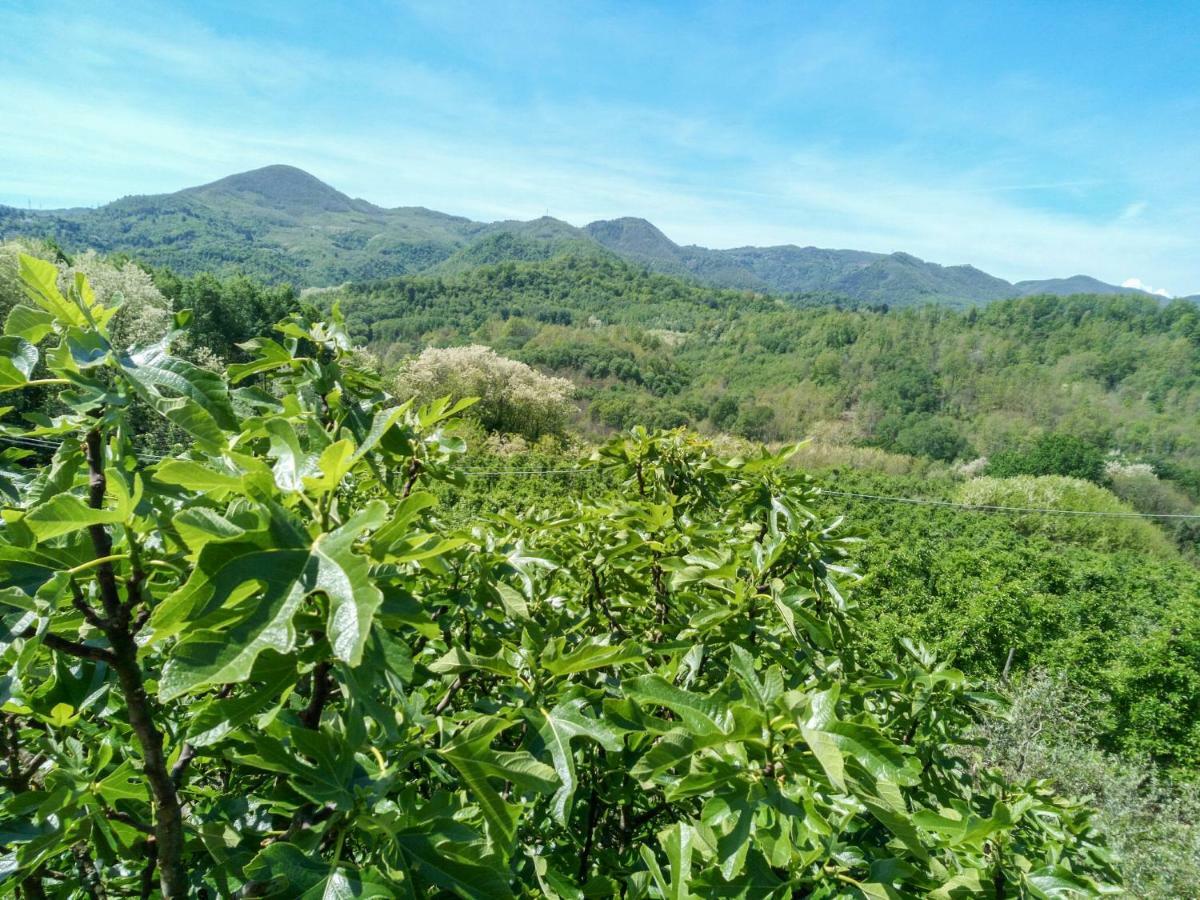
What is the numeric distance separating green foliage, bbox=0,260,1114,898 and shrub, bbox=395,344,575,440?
29958 mm

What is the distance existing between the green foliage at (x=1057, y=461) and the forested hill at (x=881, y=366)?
1106cm

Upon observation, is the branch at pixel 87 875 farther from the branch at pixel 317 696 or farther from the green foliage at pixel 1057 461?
the green foliage at pixel 1057 461

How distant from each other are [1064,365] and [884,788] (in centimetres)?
9648

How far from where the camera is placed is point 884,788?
0.95 meters

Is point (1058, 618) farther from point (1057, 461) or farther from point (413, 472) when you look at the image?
point (1057, 461)

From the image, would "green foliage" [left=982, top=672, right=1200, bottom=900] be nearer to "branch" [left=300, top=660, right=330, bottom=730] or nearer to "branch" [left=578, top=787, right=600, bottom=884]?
"branch" [left=578, top=787, right=600, bottom=884]

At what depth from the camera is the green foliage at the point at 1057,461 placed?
46.5 metres

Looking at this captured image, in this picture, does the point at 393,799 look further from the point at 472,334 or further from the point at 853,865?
the point at 472,334

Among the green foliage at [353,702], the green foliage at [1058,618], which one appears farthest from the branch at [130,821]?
the green foliage at [1058,618]

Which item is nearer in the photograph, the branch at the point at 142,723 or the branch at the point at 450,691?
the branch at the point at 142,723

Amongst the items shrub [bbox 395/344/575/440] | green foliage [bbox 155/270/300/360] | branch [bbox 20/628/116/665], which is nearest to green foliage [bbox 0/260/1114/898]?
branch [bbox 20/628/116/665]

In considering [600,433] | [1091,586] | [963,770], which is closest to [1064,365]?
[600,433]

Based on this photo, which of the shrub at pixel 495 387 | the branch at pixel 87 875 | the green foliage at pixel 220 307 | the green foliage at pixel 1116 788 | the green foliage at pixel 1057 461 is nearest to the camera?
the branch at pixel 87 875

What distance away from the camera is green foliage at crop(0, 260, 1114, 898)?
820 mm
